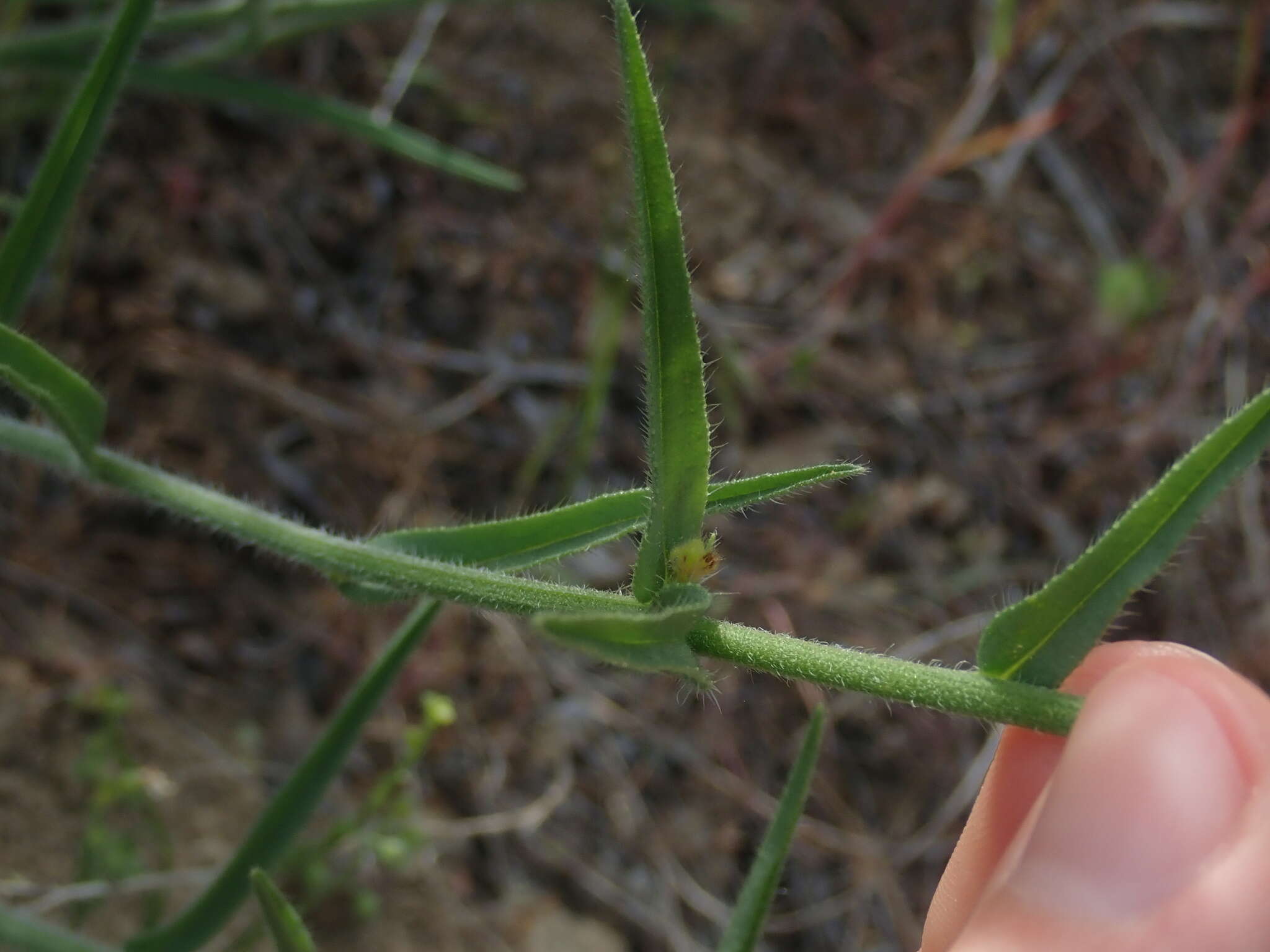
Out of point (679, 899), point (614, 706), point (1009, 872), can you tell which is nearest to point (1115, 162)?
point (614, 706)

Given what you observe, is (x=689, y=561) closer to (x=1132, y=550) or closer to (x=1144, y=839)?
(x=1132, y=550)

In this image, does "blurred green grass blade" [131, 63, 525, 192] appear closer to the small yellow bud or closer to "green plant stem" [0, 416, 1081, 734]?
"green plant stem" [0, 416, 1081, 734]

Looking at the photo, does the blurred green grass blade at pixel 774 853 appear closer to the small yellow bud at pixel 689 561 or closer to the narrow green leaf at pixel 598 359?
the small yellow bud at pixel 689 561

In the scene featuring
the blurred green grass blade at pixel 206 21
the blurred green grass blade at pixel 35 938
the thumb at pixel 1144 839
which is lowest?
the blurred green grass blade at pixel 35 938

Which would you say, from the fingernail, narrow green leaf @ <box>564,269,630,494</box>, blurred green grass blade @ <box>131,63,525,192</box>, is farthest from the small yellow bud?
narrow green leaf @ <box>564,269,630,494</box>

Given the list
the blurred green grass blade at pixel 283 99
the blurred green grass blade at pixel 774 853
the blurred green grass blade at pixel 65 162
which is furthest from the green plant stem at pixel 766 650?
the blurred green grass blade at pixel 283 99

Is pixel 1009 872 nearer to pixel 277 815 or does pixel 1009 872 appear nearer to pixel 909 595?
pixel 277 815
